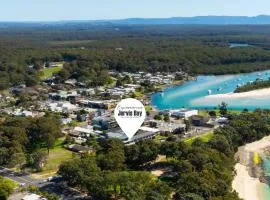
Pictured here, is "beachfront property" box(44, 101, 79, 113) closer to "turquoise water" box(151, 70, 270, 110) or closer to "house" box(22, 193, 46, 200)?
"turquoise water" box(151, 70, 270, 110)

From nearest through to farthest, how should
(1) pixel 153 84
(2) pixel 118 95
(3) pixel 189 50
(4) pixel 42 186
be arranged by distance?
(4) pixel 42 186 → (2) pixel 118 95 → (1) pixel 153 84 → (3) pixel 189 50

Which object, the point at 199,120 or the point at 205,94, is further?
the point at 205,94

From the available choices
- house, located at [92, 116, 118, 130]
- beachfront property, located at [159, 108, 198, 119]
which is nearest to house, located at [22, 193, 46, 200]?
house, located at [92, 116, 118, 130]

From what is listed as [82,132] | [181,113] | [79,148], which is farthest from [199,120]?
[79,148]

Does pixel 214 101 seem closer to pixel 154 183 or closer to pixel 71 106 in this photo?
pixel 71 106

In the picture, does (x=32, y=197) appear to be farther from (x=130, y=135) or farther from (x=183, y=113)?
(x=183, y=113)

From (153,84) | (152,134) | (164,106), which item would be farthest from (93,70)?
(152,134)
